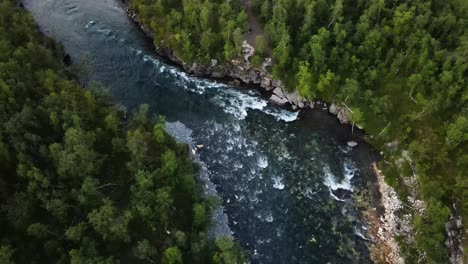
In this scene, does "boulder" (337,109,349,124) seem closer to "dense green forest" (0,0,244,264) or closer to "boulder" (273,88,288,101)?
"boulder" (273,88,288,101)

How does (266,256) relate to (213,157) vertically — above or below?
below

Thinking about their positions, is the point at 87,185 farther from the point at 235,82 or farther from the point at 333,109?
the point at 333,109

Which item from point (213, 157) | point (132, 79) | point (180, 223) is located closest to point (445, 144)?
point (213, 157)

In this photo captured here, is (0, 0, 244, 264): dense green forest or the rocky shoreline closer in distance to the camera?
(0, 0, 244, 264): dense green forest

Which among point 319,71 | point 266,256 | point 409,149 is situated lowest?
point 266,256

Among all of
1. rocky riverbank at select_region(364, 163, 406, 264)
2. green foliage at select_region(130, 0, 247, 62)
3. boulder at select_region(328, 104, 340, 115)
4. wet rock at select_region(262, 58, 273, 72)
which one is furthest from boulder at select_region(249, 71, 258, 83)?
rocky riverbank at select_region(364, 163, 406, 264)

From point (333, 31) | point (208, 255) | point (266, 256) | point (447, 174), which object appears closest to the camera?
point (208, 255)

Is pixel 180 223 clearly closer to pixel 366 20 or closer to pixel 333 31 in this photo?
pixel 333 31
